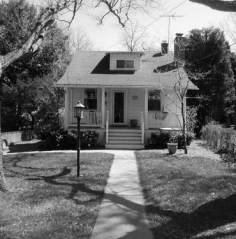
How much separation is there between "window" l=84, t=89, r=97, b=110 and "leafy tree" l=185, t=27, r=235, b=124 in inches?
344

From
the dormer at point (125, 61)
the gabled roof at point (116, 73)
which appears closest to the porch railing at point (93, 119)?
the gabled roof at point (116, 73)

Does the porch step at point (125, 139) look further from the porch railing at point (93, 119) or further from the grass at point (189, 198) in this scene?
the grass at point (189, 198)

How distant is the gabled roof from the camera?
16.3 m

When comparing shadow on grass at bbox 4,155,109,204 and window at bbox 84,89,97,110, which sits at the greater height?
window at bbox 84,89,97,110

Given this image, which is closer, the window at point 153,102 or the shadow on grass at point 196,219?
the shadow on grass at point 196,219

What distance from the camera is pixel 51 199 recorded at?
6738 mm

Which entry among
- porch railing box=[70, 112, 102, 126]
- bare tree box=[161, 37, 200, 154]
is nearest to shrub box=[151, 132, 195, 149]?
bare tree box=[161, 37, 200, 154]

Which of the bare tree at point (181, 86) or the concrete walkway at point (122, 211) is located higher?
the bare tree at point (181, 86)

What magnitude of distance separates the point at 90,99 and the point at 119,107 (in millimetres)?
1780

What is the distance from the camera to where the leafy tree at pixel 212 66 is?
77.1 ft

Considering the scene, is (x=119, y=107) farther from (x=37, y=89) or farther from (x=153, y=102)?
(x=37, y=89)

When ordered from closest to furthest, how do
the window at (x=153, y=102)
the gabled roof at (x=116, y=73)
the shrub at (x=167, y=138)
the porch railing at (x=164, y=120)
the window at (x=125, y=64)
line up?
the shrub at (x=167, y=138) → the gabled roof at (x=116, y=73) → the porch railing at (x=164, y=120) → the window at (x=153, y=102) → the window at (x=125, y=64)

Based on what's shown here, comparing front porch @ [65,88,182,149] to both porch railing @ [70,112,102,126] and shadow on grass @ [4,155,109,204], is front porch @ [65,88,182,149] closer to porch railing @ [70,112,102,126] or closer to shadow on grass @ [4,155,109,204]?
porch railing @ [70,112,102,126]

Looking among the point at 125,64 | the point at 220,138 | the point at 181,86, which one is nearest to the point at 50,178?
the point at 220,138
